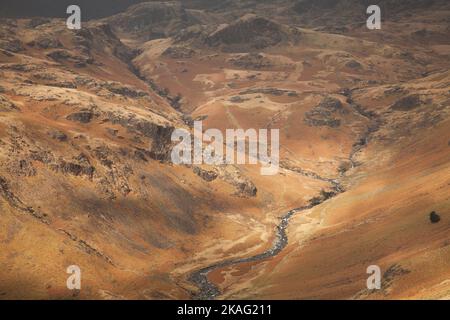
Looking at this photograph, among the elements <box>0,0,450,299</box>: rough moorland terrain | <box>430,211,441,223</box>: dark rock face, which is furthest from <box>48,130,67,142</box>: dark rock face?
<box>430,211,441,223</box>: dark rock face

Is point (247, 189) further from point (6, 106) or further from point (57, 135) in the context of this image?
point (6, 106)

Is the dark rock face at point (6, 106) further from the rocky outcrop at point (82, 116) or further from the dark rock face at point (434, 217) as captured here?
the dark rock face at point (434, 217)

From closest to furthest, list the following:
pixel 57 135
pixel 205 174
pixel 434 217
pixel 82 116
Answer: pixel 434 217 < pixel 57 135 < pixel 82 116 < pixel 205 174

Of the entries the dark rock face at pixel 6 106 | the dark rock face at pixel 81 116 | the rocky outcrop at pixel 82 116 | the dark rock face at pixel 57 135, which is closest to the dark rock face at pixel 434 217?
the dark rock face at pixel 57 135

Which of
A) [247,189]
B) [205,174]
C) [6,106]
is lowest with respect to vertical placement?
[247,189]

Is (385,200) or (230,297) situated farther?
(385,200)

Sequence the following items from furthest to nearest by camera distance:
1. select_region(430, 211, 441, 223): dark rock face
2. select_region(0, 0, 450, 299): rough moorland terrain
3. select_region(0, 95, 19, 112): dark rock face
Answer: select_region(0, 95, 19, 112): dark rock face → select_region(430, 211, 441, 223): dark rock face → select_region(0, 0, 450, 299): rough moorland terrain

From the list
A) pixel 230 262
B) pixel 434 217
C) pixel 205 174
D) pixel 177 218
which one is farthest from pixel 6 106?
pixel 434 217

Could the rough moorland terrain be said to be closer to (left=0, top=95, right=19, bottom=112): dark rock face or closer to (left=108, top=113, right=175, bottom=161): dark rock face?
(left=108, top=113, right=175, bottom=161): dark rock face

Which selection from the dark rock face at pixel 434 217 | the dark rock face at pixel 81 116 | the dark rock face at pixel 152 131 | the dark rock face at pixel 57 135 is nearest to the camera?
the dark rock face at pixel 434 217
